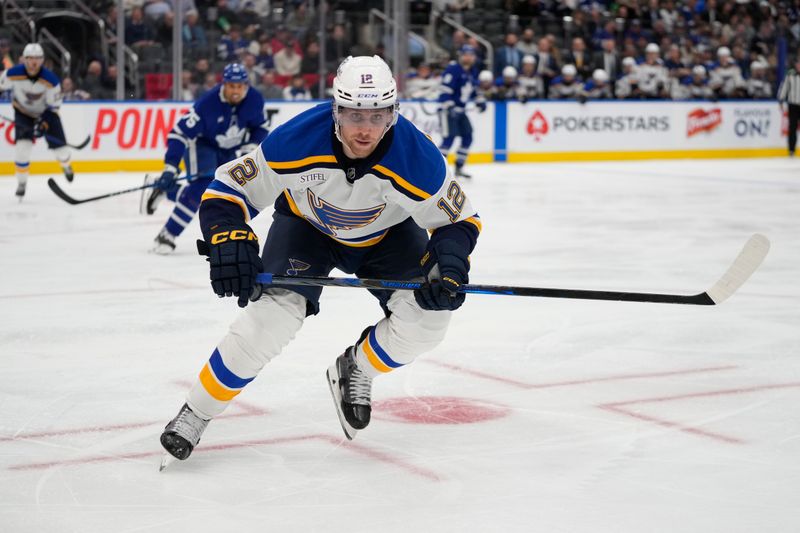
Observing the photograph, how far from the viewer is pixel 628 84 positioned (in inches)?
620

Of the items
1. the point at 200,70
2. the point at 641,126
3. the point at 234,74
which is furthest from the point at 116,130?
the point at 641,126

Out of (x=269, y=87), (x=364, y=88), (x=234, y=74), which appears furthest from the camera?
(x=269, y=87)

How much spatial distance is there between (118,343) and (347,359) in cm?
147

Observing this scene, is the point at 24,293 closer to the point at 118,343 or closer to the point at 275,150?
the point at 118,343

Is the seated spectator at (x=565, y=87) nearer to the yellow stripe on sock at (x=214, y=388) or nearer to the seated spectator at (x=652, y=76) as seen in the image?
the seated spectator at (x=652, y=76)

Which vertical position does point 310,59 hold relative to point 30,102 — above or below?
above

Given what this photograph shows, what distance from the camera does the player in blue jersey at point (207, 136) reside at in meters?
6.80

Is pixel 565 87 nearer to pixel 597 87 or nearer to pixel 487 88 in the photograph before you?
pixel 597 87

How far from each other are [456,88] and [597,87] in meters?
3.42

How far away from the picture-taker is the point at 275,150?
272cm

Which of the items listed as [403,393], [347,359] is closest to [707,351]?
[403,393]

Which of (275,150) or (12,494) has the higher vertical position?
(275,150)

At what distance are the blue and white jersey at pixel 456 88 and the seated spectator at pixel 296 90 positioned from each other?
194 cm

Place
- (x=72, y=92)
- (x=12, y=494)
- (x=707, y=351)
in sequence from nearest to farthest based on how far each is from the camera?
(x=12, y=494)
(x=707, y=351)
(x=72, y=92)
